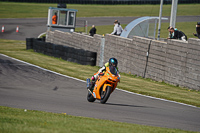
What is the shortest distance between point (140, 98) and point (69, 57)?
424 inches

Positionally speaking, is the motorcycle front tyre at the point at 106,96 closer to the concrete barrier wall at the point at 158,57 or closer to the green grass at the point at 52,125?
the green grass at the point at 52,125

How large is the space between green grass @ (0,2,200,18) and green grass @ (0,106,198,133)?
4232cm

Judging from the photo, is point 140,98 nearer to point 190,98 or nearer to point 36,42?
point 190,98

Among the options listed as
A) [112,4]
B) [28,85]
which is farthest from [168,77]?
[112,4]

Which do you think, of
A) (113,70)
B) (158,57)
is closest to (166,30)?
(158,57)

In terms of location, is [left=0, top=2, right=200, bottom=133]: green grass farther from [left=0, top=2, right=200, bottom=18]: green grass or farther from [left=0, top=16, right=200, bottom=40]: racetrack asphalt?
[left=0, top=2, right=200, bottom=18]: green grass

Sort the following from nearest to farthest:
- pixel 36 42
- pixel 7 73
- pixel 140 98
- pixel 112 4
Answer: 1. pixel 140 98
2. pixel 7 73
3. pixel 36 42
4. pixel 112 4

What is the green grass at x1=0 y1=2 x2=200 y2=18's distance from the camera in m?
51.3

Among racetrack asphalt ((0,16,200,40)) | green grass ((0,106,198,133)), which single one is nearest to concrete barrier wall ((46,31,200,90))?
green grass ((0,106,198,133))

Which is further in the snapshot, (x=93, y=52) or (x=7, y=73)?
(x=93, y=52)

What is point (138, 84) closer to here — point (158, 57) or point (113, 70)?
point (158, 57)

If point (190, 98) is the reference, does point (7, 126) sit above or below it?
above

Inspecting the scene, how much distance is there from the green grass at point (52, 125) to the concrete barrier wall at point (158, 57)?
7872 mm

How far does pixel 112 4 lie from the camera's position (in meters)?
64.2
